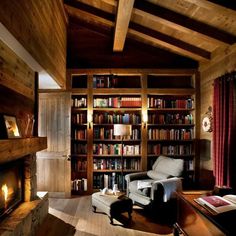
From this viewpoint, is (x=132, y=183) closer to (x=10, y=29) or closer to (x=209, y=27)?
(x=209, y=27)

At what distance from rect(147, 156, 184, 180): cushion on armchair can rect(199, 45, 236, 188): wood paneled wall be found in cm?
78

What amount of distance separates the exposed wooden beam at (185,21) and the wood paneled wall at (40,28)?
4.13 ft

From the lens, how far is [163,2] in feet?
11.1

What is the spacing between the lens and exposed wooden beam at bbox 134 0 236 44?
352 cm

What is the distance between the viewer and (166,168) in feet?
14.6

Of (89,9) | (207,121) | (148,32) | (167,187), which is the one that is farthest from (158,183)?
(89,9)

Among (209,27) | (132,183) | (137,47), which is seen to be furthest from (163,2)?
(132,183)

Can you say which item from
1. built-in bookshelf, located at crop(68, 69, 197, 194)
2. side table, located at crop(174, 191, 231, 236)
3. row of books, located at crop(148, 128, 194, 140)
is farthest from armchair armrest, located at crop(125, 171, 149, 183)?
side table, located at crop(174, 191, 231, 236)

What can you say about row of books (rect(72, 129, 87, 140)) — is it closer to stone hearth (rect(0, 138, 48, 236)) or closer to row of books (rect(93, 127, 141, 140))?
row of books (rect(93, 127, 141, 140))

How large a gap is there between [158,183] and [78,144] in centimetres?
208

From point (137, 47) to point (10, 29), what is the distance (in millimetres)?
3554

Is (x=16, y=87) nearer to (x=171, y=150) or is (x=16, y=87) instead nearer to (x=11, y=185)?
(x=11, y=185)

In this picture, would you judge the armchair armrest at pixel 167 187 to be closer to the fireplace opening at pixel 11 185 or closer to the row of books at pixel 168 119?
the row of books at pixel 168 119

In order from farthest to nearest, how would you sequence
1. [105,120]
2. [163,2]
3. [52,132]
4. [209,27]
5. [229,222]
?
1. [105,120]
2. [52,132]
3. [209,27]
4. [163,2]
5. [229,222]
